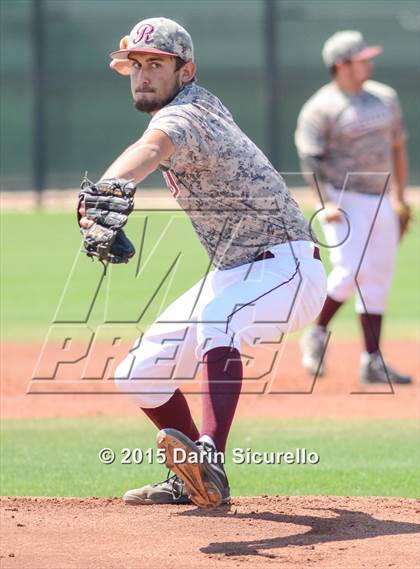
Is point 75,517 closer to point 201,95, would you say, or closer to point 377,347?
point 201,95

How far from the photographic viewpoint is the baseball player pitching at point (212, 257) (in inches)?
189

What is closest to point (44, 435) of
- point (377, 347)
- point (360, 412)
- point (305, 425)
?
point (305, 425)

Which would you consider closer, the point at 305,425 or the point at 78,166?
the point at 305,425

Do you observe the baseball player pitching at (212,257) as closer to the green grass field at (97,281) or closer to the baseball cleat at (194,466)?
the baseball cleat at (194,466)

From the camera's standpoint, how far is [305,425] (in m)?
7.73

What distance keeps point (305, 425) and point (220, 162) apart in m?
3.16

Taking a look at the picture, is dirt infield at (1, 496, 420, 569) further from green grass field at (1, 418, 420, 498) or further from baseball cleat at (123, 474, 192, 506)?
green grass field at (1, 418, 420, 498)

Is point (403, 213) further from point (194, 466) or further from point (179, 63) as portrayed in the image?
point (194, 466)

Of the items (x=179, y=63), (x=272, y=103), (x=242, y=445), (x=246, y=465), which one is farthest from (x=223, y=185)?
(x=272, y=103)

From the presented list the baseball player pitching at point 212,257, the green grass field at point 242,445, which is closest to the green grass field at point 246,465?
the green grass field at point 242,445

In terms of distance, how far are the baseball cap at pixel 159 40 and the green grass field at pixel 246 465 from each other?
2.30 meters

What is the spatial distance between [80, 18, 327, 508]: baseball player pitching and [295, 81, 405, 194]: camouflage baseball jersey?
13.1 ft

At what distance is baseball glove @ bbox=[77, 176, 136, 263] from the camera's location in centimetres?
429

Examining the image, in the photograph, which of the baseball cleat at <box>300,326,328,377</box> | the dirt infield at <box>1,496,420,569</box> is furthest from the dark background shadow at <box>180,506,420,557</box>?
the baseball cleat at <box>300,326,328,377</box>
